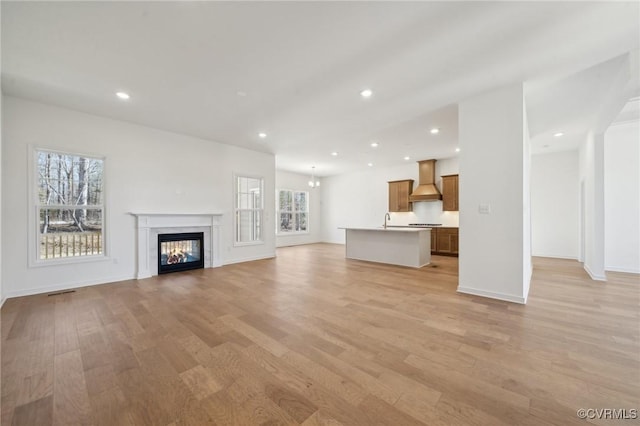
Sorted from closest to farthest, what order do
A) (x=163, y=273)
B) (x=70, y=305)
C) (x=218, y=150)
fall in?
(x=70, y=305), (x=163, y=273), (x=218, y=150)

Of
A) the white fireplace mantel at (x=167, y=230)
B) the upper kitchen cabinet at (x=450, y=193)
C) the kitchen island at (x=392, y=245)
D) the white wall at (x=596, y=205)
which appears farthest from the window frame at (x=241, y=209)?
the white wall at (x=596, y=205)

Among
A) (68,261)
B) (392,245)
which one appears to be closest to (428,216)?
(392,245)

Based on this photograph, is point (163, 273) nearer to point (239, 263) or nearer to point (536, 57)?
point (239, 263)

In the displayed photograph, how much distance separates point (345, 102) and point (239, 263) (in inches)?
180

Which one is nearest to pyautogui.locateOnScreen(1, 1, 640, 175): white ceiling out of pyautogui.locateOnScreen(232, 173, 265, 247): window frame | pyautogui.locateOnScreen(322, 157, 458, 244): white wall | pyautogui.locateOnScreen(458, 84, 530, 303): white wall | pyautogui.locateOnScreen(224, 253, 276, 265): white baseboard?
pyautogui.locateOnScreen(458, 84, 530, 303): white wall

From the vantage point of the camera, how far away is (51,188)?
410cm

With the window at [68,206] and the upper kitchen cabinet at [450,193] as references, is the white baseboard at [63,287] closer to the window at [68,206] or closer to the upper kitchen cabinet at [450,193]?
the window at [68,206]

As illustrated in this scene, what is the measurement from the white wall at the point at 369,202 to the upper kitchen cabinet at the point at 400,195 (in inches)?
11.2

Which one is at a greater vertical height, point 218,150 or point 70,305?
point 218,150

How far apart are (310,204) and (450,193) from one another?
568 centimetres

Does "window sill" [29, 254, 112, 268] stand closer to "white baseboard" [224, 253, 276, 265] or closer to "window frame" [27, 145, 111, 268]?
"window frame" [27, 145, 111, 268]

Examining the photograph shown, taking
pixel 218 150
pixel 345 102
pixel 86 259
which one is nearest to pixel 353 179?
pixel 218 150

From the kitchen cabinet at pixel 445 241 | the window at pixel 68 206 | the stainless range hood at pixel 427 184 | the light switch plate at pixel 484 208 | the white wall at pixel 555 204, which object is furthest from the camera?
the stainless range hood at pixel 427 184

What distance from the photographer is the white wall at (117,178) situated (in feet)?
12.3
